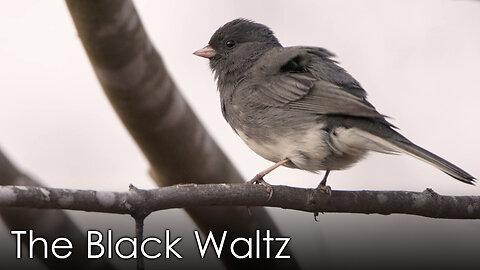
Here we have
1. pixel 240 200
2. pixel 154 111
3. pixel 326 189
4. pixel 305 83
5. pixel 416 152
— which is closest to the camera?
pixel 240 200

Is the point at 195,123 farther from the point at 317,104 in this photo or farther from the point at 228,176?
the point at 317,104

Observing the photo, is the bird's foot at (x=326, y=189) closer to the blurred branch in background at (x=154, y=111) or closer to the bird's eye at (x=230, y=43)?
the blurred branch in background at (x=154, y=111)

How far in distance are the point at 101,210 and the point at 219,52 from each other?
1978mm

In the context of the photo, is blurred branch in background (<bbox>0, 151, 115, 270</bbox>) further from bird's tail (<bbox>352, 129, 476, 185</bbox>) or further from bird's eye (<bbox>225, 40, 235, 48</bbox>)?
bird's tail (<bbox>352, 129, 476, 185</bbox>)

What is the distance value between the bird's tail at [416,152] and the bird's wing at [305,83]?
15cm

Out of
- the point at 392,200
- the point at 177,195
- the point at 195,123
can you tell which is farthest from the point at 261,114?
the point at 177,195

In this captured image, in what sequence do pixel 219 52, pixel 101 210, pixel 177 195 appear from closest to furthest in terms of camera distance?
pixel 101 210 → pixel 177 195 → pixel 219 52

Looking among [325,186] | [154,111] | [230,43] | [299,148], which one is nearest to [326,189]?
[325,186]

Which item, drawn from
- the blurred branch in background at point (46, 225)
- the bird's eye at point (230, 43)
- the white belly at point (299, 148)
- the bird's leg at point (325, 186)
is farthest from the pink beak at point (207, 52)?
the blurred branch in background at point (46, 225)

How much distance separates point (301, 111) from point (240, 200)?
3.06 ft

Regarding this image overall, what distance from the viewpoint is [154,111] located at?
3.47 m

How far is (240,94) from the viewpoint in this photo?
3510 millimetres

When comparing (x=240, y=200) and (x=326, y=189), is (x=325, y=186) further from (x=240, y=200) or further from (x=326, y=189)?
(x=240, y=200)

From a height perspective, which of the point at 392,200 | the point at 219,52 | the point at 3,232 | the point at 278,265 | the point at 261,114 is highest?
the point at 219,52
